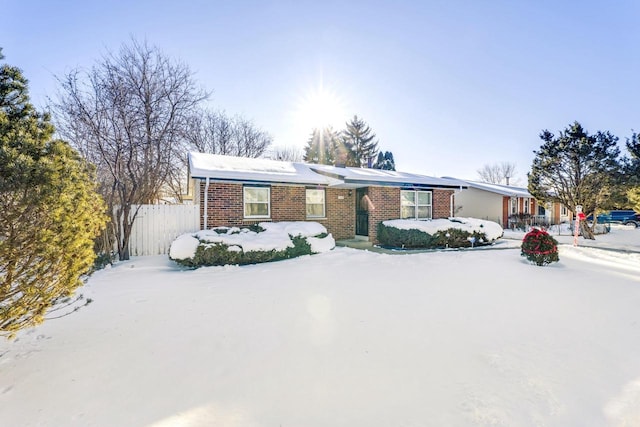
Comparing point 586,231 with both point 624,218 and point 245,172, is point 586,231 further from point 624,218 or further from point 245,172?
point 624,218

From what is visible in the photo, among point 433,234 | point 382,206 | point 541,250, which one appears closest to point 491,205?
point 433,234

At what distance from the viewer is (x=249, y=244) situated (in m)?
8.37

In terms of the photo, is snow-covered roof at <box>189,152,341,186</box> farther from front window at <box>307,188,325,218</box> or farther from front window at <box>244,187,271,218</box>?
front window at <box>307,188,325,218</box>

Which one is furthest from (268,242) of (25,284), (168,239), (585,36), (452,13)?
(585,36)

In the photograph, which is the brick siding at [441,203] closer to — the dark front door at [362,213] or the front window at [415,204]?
the front window at [415,204]

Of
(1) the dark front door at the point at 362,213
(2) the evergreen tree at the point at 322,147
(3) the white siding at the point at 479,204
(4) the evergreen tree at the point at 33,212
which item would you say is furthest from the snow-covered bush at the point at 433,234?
(2) the evergreen tree at the point at 322,147

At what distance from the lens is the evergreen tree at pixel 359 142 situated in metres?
39.2

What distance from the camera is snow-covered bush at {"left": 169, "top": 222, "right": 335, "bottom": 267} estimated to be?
779cm

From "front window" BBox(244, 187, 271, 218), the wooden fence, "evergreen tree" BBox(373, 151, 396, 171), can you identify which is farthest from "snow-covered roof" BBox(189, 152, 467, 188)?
"evergreen tree" BBox(373, 151, 396, 171)

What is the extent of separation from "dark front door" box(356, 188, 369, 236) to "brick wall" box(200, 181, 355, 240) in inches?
9.6

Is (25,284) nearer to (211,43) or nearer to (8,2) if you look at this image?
(8,2)

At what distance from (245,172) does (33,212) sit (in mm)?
8082

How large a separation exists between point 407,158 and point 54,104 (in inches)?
1465

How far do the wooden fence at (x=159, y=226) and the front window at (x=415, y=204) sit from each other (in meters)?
8.99
